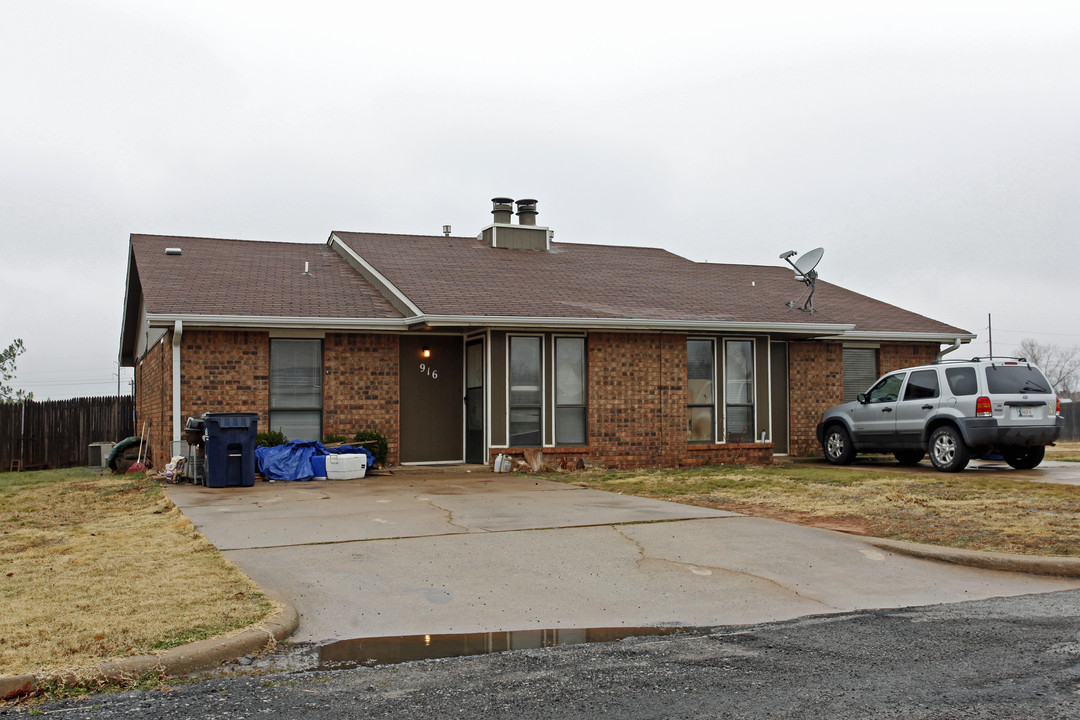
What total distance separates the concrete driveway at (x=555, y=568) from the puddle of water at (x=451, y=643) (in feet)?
0.46

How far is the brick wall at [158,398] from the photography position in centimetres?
1484

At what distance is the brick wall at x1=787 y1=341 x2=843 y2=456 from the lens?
61.1 ft

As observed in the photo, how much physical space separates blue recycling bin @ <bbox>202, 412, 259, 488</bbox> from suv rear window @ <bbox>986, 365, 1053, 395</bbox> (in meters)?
10.8

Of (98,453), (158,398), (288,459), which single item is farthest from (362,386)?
(98,453)

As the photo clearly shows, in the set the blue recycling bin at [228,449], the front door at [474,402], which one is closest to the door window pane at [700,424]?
the front door at [474,402]

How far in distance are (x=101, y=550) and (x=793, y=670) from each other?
5.88 metres

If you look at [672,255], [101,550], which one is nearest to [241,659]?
[101,550]

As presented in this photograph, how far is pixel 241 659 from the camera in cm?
499

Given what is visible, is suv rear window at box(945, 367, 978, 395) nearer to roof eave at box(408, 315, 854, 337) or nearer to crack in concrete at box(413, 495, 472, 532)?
roof eave at box(408, 315, 854, 337)

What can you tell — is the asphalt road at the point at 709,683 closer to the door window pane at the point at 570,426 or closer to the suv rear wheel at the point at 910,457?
the door window pane at the point at 570,426

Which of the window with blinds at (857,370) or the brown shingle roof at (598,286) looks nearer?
the brown shingle roof at (598,286)

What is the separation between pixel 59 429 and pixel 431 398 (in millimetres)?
10981

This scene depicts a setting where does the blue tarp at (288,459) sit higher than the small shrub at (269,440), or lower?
lower

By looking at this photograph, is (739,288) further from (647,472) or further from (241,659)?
(241,659)
